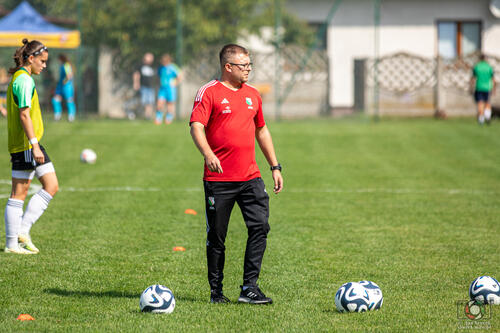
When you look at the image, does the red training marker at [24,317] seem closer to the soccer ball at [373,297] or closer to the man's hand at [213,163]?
the man's hand at [213,163]

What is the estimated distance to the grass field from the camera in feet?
18.9

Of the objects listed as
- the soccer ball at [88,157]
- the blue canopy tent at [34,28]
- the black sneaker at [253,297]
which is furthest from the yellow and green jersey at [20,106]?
the blue canopy tent at [34,28]

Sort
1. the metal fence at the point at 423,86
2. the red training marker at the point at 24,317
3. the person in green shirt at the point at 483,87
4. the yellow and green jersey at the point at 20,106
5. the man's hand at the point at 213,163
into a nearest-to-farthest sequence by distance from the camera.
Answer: the red training marker at the point at 24,317
the man's hand at the point at 213,163
the yellow and green jersey at the point at 20,106
the person in green shirt at the point at 483,87
the metal fence at the point at 423,86

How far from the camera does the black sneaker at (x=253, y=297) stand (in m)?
6.05

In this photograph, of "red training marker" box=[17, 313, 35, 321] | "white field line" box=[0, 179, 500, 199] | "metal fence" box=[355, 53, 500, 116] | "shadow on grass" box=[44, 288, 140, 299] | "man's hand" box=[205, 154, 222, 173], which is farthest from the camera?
"metal fence" box=[355, 53, 500, 116]

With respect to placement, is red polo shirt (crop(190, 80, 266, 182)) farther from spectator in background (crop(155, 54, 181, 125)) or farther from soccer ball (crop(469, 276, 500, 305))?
spectator in background (crop(155, 54, 181, 125))

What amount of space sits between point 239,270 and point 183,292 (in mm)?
985

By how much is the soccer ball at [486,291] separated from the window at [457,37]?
87.8 ft

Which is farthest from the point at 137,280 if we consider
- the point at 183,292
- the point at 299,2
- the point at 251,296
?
the point at 299,2

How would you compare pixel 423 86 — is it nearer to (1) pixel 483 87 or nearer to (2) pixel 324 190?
(1) pixel 483 87

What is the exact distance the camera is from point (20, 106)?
7539 mm

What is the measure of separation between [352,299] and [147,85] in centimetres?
1933

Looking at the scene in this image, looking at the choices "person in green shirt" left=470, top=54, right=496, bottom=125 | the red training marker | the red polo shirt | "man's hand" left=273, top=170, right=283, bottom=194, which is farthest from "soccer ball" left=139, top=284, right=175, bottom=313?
"person in green shirt" left=470, top=54, right=496, bottom=125

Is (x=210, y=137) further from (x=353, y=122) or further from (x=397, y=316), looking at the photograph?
(x=353, y=122)
